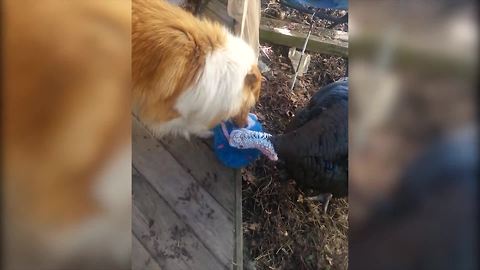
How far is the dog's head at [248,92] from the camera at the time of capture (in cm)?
174

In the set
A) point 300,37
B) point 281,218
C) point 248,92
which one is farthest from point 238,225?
point 300,37

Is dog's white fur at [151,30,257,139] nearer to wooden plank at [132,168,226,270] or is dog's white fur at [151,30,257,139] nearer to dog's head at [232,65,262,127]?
dog's head at [232,65,262,127]

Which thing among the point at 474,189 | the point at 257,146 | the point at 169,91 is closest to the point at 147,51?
the point at 169,91

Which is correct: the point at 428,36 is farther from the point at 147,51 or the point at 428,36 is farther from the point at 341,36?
the point at 341,36

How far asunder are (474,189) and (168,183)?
1576 millimetres

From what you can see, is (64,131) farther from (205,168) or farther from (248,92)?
(205,168)

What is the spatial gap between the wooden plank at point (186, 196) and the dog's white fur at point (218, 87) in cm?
12

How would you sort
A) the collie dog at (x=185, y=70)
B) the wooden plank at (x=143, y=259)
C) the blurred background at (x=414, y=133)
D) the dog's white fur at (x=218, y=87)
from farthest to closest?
1. the wooden plank at (x=143, y=259)
2. the dog's white fur at (x=218, y=87)
3. the collie dog at (x=185, y=70)
4. the blurred background at (x=414, y=133)

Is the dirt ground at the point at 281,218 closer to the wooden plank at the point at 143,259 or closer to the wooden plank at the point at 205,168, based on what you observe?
the wooden plank at the point at 205,168

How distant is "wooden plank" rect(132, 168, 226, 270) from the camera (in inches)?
70.3

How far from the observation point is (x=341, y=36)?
7.81 feet

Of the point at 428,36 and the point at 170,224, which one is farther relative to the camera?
the point at 170,224

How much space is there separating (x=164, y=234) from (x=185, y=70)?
0.60 meters

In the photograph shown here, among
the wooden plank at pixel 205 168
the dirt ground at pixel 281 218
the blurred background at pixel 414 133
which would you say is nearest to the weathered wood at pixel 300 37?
the dirt ground at pixel 281 218
